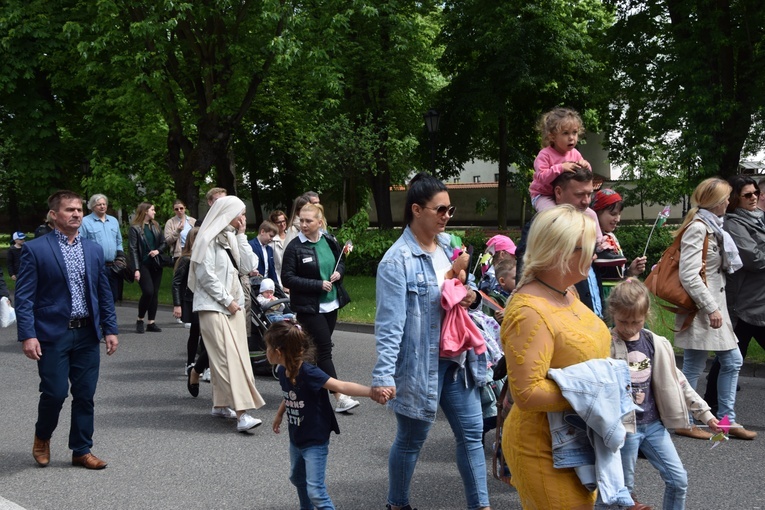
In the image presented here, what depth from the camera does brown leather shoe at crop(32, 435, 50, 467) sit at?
21.3 feet

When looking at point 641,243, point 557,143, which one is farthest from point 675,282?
point 641,243

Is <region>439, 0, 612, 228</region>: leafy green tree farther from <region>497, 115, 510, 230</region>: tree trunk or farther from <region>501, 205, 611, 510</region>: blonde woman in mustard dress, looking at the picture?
<region>501, 205, 611, 510</region>: blonde woman in mustard dress

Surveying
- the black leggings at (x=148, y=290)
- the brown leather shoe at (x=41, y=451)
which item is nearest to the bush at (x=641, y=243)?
the black leggings at (x=148, y=290)

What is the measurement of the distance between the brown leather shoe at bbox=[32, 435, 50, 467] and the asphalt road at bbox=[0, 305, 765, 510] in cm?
6

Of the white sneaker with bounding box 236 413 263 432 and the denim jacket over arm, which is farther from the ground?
the denim jacket over arm

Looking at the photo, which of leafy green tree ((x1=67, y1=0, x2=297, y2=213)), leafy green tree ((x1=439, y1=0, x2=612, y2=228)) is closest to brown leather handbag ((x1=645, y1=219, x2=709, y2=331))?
leafy green tree ((x1=67, y1=0, x2=297, y2=213))

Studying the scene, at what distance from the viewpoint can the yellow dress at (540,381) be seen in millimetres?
2934

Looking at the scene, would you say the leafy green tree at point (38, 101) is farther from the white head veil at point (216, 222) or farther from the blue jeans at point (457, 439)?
the blue jeans at point (457, 439)

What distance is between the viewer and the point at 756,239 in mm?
7199

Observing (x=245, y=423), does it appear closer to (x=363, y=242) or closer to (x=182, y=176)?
(x=363, y=242)

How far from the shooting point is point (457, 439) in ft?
15.6

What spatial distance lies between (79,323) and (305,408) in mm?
2388

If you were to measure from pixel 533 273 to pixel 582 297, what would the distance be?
2486 mm

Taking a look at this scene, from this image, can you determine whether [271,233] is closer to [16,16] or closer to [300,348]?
[300,348]
